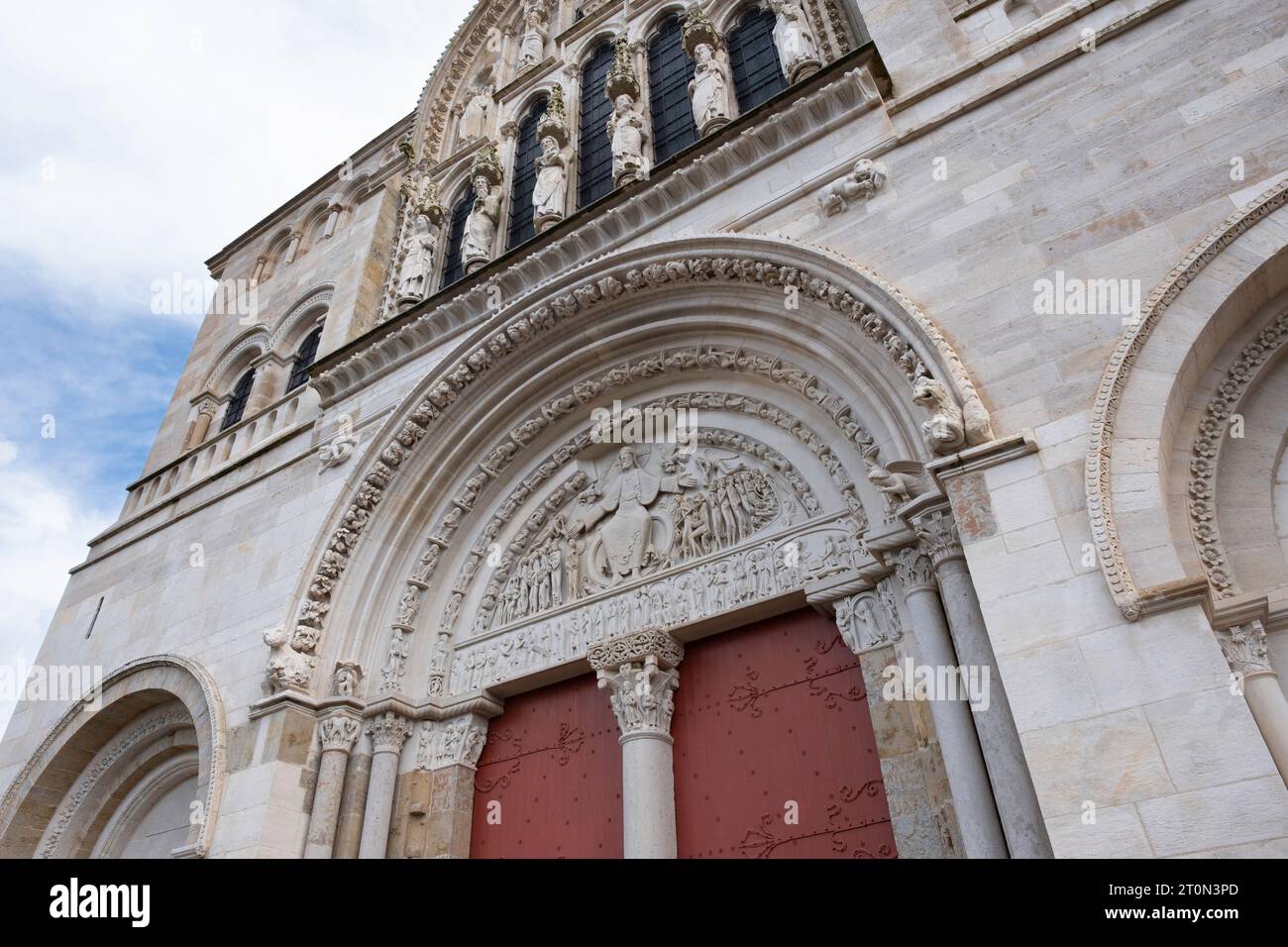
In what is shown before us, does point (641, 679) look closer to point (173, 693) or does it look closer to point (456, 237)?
point (173, 693)

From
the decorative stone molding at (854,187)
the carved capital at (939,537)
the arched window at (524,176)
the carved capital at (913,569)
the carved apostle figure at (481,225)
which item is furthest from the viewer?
the arched window at (524,176)

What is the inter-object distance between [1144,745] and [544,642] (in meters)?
4.45

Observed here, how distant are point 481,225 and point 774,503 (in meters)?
5.57

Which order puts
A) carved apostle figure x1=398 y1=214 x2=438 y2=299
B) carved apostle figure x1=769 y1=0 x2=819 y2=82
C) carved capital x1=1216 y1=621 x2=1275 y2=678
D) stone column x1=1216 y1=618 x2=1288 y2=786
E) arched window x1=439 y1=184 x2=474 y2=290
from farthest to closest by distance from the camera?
arched window x1=439 y1=184 x2=474 y2=290 < carved apostle figure x1=398 y1=214 x2=438 y2=299 < carved apostle figure x1=769 y1=0 x2=819 y2=82 < carved capital x1=1216 y1=621 x2=1275 y2=678 < stone column x1=1216 y1=618 x2=1288 y2=786

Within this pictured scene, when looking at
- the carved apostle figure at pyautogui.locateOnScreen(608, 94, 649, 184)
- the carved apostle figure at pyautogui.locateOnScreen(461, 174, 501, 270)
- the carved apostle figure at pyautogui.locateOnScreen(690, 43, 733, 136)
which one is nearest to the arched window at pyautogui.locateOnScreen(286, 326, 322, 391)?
the carved apostle figure at pyautogui.locateOnScreen(461, 174, 501, 270)

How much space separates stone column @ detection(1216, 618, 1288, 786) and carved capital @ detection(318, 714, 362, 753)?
5.98 metres

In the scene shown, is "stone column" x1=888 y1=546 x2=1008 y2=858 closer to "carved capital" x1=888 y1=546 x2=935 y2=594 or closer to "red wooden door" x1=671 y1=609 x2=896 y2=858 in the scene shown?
"carved capital" x1=888 y1=546 x2=935 y2=594

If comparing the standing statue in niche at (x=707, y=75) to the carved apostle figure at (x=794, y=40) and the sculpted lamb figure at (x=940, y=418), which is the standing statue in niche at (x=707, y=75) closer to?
the carved apostle figure at (x=794, y=40)

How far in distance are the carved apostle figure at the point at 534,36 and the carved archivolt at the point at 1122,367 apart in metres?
9.96

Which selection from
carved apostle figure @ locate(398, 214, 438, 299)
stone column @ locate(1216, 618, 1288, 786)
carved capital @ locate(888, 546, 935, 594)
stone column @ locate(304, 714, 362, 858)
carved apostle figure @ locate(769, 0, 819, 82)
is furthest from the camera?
carved apostle figure @ locate(398, 214, 438, 299)

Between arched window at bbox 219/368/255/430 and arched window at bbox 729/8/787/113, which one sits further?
arched window at bbox 219/368/255/430

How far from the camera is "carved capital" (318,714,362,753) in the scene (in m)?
6.59

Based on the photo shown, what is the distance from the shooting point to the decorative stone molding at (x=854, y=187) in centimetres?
604

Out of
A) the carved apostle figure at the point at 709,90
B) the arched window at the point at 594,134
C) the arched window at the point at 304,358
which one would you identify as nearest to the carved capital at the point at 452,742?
the arched window at the point at 594,134
